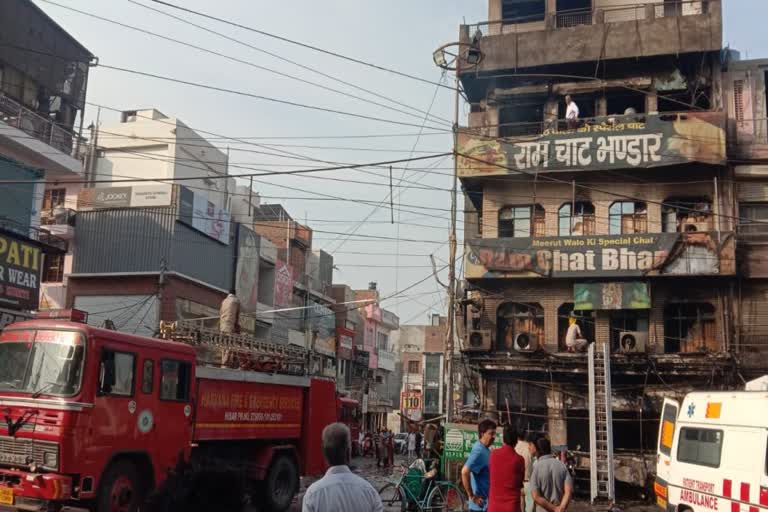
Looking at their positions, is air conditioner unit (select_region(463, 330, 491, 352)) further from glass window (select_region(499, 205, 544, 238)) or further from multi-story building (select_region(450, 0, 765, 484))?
glass window (select_region(499, 205, 544, 238))

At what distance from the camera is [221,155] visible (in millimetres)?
42188

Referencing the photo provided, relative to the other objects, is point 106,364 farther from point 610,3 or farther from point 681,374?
point 610,3

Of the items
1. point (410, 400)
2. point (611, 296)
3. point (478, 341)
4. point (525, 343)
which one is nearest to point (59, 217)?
point (478, 341)

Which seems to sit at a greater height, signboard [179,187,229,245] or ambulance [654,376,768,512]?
signboard [179,187,229,245]

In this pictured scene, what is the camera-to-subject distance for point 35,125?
2539 centimetres

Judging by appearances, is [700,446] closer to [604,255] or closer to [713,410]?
[713,410]

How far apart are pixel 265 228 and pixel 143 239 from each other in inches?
683

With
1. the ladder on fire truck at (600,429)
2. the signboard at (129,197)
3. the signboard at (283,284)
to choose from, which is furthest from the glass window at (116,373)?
the signboard at (283,284)

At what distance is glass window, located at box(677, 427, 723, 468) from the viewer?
1204 cm

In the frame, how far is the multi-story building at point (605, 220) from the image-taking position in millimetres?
24953

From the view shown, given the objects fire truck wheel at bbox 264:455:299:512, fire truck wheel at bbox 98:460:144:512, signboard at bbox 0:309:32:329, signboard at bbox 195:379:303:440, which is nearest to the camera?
fire truck wheel at bbox 98:460:144:512

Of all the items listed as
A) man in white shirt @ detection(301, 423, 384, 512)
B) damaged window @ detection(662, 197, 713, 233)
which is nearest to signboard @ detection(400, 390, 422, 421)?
damaged window @ detection(662, 197, 713, 233)

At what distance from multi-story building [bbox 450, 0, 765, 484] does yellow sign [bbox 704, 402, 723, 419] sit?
11.6 metres

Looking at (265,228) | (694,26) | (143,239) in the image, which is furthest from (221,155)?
(694,26)
